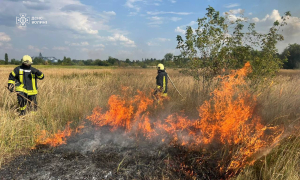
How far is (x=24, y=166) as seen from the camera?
4020 millimetres

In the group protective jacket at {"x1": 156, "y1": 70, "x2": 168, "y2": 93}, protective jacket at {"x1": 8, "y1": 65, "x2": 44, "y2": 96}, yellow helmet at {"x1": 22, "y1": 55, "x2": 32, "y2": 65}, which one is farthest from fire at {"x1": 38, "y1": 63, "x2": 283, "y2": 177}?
yellow helmet at {"x1": 22, "y1": 55, "x2": 32, "y2": 65}

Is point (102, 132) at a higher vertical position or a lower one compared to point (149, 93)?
lower

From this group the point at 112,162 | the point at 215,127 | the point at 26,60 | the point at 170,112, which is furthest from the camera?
the point at 170,112

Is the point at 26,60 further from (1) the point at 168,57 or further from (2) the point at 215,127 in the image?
(2) the point at 215,127

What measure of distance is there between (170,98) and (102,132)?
3.62m

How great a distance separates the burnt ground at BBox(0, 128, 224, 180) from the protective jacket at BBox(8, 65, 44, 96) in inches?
→ 93.6

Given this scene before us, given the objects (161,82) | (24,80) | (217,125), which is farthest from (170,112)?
(24,80)

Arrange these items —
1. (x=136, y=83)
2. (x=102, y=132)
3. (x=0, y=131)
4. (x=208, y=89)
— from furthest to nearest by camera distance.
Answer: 1. (x=136, y=83)
2. (x=208, y=89)
3. (x=102, y=132)
4. (x=0, y=131)

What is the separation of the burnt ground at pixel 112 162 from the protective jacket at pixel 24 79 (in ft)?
7.80

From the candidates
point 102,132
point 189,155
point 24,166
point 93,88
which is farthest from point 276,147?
point 93,88

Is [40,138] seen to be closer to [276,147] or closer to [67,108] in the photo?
[67,108]

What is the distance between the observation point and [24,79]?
6195 mm

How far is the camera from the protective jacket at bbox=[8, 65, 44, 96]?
20.0ft

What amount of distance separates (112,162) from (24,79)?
4261 millimetres
